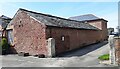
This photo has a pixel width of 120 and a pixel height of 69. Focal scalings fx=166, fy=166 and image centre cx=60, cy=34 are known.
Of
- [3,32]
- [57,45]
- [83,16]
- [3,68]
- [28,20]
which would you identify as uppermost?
[83,16]

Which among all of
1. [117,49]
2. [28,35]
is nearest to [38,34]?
[28,35]

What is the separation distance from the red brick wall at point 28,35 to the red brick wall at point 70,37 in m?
1.20

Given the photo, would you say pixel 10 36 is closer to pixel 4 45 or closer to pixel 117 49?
pixel 4 45

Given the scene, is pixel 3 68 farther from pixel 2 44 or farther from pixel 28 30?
pixel 2 44

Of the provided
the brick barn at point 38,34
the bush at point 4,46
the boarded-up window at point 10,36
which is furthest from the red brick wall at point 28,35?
the bush at point 4,46

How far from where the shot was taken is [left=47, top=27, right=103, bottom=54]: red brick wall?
19203mm

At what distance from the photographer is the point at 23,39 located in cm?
2070


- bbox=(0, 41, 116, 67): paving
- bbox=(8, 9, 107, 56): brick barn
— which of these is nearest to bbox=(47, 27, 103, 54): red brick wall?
bbox=(8, 9, 107, 56): brick barn

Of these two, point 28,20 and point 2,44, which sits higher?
point 28,20

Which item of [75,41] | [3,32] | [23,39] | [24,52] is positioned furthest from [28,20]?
[75,41]

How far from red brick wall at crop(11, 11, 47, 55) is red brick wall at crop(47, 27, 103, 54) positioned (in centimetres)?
120

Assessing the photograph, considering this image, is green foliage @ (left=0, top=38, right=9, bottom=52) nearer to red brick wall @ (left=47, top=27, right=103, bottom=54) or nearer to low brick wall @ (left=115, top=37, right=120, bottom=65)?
red brick wall @ (left=47, top=27, right=103, bottom=54)

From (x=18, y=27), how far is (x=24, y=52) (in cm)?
352

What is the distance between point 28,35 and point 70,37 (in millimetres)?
5528
